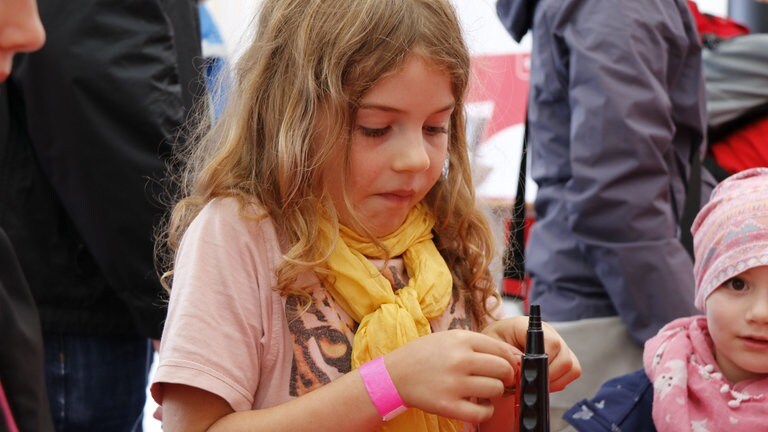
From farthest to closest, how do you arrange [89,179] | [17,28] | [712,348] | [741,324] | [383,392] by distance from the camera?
[89,179]
[712,348]
[741,324]
[383,392]
[17,28]

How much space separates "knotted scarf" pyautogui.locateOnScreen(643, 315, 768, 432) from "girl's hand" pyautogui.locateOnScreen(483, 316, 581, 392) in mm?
396

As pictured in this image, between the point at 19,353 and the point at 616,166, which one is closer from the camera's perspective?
the point at 19,353

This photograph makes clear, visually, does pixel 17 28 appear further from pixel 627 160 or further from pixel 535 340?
pixel 627 160

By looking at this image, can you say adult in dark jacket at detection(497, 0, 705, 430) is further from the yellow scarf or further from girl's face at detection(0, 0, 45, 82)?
girl's face at detection(0, 0, 45, 82)

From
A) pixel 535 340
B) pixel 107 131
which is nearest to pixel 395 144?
pixel 535 340

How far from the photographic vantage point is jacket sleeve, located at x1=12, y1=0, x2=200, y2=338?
2090mm

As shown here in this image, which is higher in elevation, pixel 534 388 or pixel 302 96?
pixel 302 96

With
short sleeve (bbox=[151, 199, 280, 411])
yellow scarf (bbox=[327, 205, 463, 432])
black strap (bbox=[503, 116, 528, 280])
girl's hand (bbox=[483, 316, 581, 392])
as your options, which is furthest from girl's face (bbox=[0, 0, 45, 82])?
black strap (bbox=[503, 116, 528, 280])

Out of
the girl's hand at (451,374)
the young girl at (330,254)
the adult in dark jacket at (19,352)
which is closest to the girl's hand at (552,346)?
the young girl at (330,254)

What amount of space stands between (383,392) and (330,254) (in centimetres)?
23

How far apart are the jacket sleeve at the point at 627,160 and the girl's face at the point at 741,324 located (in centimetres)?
44

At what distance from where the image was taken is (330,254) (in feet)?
4.56

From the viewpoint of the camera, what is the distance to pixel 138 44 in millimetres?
2156

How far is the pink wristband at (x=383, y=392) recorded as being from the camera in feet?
4.16
